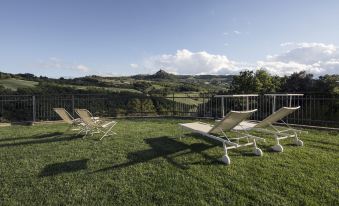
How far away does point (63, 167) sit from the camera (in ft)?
16.5

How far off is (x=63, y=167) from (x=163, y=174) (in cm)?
185

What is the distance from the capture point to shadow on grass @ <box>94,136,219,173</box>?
528 centimetres

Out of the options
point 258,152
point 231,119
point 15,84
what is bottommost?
point 258,152

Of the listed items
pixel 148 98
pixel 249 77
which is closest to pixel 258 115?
pixel 148 98

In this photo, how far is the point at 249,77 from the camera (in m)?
23.1

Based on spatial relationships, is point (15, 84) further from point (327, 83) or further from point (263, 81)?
point (327, 83)

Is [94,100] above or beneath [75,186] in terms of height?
above

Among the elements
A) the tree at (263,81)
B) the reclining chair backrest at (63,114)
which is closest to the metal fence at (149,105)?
the reclining chair backrest at (63,114)

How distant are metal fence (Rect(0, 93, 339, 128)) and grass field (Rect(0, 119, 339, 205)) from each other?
5.01 metres

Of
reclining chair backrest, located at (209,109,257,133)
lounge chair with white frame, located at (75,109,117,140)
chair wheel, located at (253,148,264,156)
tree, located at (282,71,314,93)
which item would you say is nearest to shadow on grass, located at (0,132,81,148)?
lounge chair with white frame, located at (75,109,117,140)

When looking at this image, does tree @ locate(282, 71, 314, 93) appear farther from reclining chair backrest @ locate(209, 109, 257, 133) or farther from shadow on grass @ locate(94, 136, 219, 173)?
reclining chair backrest @ locate(209, 109, 257, 133)

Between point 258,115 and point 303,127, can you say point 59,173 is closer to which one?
point 303,127

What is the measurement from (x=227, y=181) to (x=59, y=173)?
108 inches

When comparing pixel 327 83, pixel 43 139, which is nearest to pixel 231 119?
pixel 43 139
